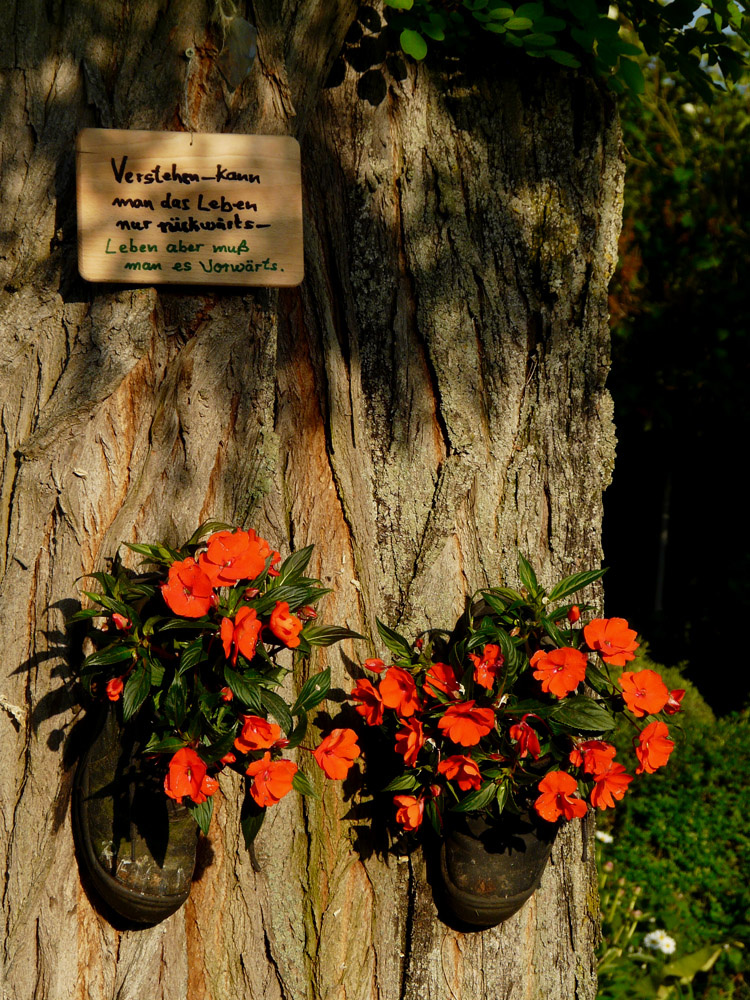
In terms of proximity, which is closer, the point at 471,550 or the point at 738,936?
the point at 471,550

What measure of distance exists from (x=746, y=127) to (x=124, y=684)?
17.6ft

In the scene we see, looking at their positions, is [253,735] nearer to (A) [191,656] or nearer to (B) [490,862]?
(A) [191,656]

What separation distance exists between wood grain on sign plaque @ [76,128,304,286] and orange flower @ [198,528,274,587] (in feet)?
1.83

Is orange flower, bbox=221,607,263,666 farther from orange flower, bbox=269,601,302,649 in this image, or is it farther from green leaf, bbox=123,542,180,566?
green leaf, bbox=123,542,180,566

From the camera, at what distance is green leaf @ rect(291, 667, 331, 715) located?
68.1 inches

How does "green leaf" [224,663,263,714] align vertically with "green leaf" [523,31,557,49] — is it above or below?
below

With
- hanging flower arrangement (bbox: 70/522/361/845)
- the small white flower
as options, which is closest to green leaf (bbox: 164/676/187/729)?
hanging flower arrangement (bbox: 70/522/361/845)

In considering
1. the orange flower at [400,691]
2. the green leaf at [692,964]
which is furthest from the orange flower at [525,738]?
the green leaf at [692,964]

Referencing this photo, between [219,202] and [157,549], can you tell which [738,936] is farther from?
[219,202]

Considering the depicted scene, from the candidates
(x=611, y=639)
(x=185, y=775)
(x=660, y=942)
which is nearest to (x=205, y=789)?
(x=185, y=775)

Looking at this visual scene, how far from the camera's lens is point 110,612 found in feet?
5.47

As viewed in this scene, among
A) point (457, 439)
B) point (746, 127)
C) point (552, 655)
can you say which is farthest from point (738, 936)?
point (746, 127)

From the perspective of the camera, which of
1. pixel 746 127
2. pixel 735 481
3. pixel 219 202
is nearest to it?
pixel 219 202

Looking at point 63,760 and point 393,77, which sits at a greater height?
point 393,77
